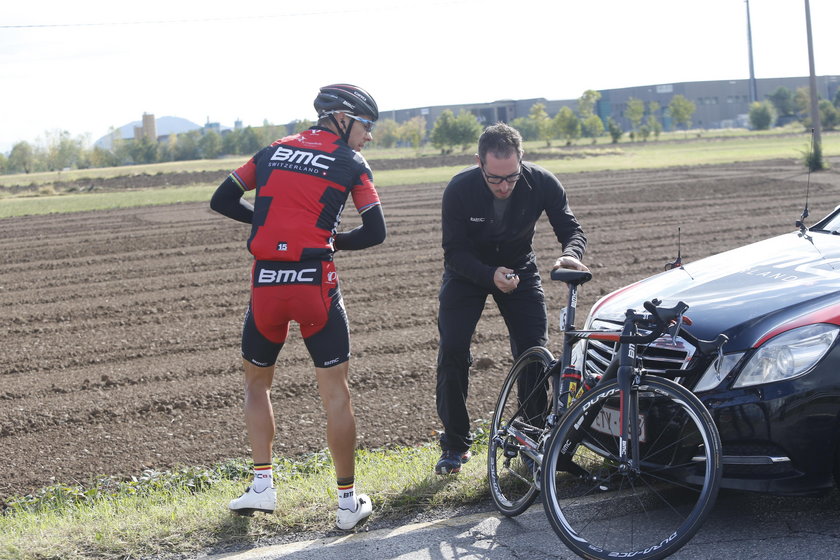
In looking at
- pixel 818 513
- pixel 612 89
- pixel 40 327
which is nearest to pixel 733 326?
pixel 818 513

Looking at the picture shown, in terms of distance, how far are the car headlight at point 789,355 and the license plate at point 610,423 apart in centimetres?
46

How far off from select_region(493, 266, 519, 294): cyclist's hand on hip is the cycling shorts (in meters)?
0.90

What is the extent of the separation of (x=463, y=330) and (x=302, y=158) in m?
1.58

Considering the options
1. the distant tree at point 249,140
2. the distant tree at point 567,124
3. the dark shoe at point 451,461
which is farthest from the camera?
the distant tree at point 249,140

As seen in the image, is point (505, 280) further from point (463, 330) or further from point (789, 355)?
point (789, 355)

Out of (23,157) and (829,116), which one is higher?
(23,157)

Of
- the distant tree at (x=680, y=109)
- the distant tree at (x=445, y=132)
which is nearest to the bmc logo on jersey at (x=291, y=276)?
the distant tree at (x=445, y=132)

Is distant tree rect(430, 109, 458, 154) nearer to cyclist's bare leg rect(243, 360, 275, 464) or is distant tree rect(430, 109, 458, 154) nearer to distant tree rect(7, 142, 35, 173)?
distant tree rect(7, 142, 35, 173)

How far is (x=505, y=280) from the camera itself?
4855 millimetres

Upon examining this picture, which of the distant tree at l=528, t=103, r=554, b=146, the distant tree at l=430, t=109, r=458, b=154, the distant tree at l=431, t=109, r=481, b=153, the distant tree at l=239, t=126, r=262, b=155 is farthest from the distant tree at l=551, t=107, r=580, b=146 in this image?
the distant tree at l=239, t=126, r=262, b=155

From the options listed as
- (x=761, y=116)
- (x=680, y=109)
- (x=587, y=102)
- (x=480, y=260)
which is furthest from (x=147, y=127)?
(x=480, y=260)

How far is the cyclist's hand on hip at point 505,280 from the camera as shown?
4844 mm

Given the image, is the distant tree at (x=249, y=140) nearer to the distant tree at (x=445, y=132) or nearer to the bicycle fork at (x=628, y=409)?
the distant tree at (x=445, y=132)

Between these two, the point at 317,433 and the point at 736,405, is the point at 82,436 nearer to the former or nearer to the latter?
the point at 317,433
